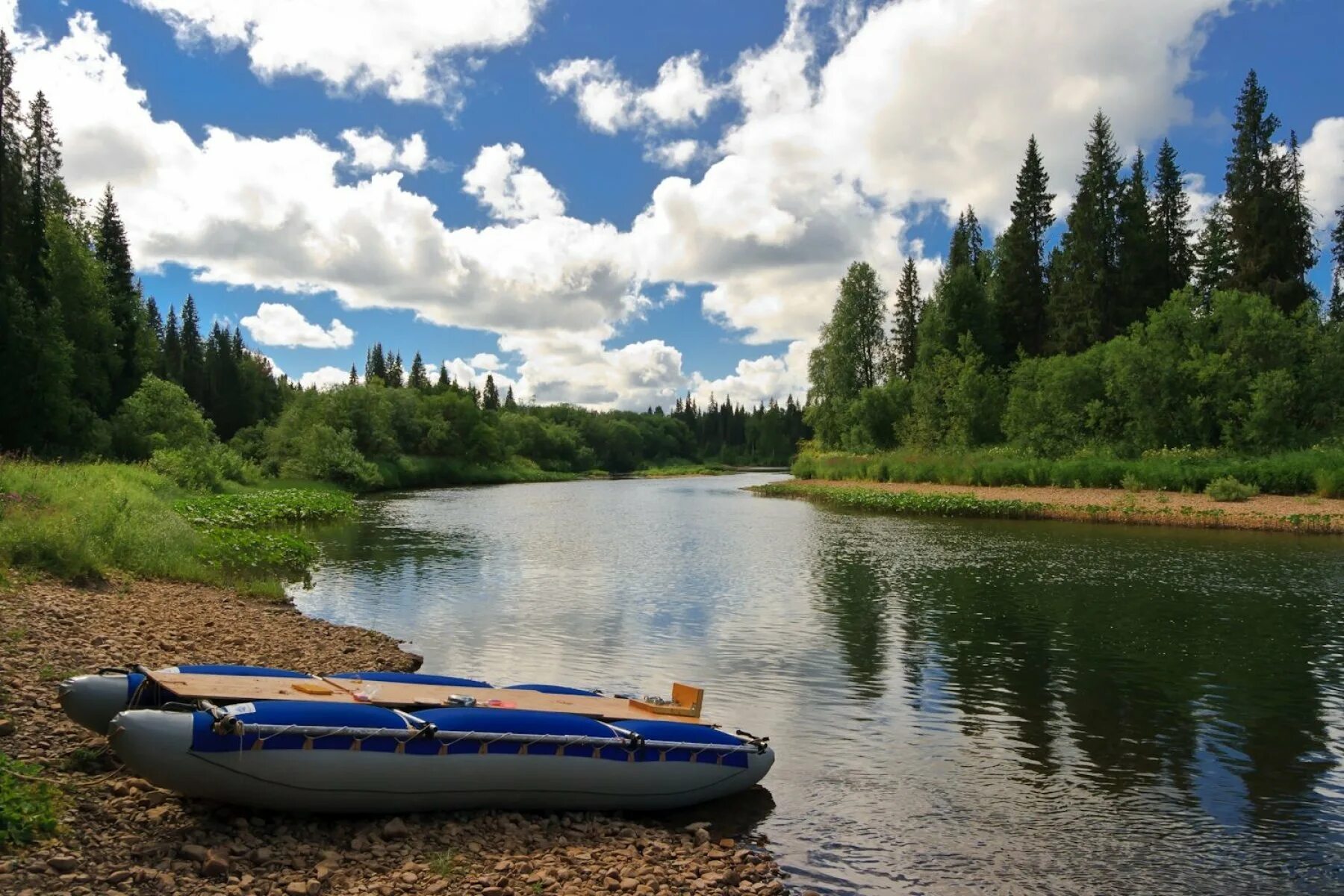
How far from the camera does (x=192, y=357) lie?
113m

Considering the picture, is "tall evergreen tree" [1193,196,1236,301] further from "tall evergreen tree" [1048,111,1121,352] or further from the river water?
the river water

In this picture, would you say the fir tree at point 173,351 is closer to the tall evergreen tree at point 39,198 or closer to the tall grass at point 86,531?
the tall evergreen tree at point 39,198

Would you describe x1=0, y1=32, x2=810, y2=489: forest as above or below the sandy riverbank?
above

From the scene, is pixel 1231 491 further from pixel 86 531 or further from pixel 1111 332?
pixel 86 531

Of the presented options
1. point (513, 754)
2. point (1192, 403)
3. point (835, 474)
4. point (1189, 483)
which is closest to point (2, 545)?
point (513, 754)

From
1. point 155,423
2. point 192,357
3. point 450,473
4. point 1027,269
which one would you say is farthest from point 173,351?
point 1027,269

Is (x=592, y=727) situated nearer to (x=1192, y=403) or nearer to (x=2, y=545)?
(x=2, y=545)

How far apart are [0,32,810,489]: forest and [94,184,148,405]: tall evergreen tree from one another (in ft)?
0.40

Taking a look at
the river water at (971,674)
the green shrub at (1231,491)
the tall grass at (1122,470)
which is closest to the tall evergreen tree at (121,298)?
the river water at (971,674)

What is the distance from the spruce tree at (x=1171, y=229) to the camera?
68.2 metres

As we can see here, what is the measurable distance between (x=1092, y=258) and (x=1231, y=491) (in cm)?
3190

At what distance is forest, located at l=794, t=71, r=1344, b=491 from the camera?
48281 millimetres

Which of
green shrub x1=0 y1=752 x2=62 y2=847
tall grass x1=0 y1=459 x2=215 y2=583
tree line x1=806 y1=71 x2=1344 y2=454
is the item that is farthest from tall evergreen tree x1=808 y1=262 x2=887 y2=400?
green shrub x1=0 y1=752 x2=62 y2=847

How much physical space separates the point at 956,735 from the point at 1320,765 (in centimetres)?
421
